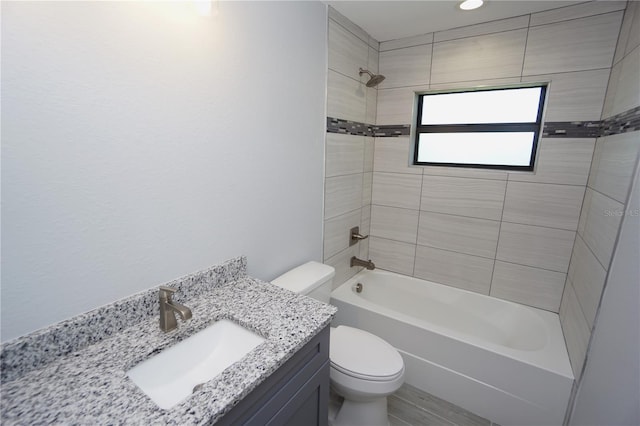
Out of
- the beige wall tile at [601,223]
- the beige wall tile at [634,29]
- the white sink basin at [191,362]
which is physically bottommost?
the white sink basin at [191,362]

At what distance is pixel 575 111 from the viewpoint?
178cm

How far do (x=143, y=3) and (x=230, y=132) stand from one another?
1.65ft

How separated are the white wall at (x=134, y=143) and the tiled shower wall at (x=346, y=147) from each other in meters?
0.40

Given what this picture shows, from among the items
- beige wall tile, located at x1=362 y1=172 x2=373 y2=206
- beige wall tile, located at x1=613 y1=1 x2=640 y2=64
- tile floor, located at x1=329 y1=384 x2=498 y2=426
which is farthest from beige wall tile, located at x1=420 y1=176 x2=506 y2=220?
tile floor, located at x1=329 y1=384 x2=498 y2=426

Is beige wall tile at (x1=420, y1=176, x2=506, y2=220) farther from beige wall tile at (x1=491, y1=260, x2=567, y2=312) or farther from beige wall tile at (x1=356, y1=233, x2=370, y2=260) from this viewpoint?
beige wall tile at (x1=356, y1=233, x2=370, y2=260)

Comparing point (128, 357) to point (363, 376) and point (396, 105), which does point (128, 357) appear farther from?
point (396, 105)

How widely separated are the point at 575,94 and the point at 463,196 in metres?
0.88

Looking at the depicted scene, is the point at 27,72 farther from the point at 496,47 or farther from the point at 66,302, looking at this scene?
the point at 496,47

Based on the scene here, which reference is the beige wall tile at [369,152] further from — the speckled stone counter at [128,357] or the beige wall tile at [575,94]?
the speckled stone counter at [128,357]

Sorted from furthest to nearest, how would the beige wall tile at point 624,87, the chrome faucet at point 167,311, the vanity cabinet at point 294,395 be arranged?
the beige wall tile at point 624,87 < the chrome faucet at point 167,311 < the vanity cabinet at point 294,395

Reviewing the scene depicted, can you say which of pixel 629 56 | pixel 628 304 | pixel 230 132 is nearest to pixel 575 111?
pixel 629 56

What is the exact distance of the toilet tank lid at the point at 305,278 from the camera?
5.01ft

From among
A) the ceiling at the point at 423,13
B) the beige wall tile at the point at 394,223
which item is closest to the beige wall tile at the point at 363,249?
the beige wall tile at the point at 394,223

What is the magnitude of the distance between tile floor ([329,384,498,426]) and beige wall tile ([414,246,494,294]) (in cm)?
87
